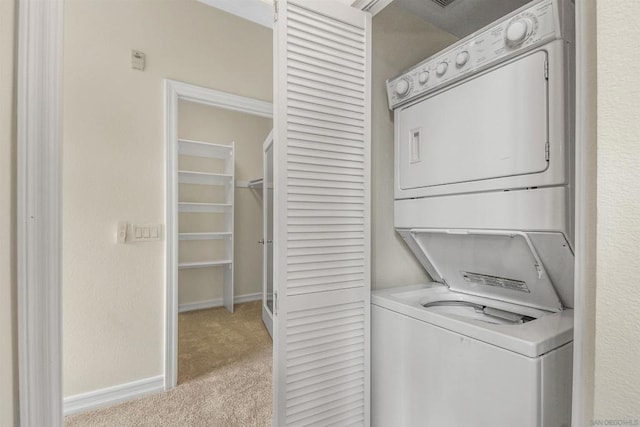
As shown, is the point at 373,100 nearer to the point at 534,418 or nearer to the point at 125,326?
the point at 534,418

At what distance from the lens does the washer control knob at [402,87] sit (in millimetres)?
1501

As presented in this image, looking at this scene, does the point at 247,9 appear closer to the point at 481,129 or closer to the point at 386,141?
the point at 386,141

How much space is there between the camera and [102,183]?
1.95 metres

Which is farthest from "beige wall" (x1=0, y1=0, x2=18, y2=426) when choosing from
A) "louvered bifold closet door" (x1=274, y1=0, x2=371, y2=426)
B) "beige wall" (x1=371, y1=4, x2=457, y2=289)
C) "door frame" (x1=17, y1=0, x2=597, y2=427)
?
"beige wall" (x1=371, y1=4, x2=457, y2=289)

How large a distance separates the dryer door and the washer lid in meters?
0.26

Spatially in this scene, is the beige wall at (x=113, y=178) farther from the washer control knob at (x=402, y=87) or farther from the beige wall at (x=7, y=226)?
the washer control knob at (x=402, y=87)

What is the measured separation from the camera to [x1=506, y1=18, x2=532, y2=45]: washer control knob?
1.03 meters

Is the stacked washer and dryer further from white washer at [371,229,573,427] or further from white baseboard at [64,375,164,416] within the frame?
white baseboard at [64,375,164,416]

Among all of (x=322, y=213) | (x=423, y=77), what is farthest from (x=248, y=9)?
(x=322, y=213)

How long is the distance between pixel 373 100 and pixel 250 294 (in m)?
3.61

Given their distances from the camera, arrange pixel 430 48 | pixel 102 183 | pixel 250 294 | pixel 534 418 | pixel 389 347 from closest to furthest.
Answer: pixel 534 418 < pixel 389 347 < pixel 430 48 < pixel 102 183 < pixel 250 294

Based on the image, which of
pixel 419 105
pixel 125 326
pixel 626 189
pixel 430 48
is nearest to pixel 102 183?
pixel 125 326

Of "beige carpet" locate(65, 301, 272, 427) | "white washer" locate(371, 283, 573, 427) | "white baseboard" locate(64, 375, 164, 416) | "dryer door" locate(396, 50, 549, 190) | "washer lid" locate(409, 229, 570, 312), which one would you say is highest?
"dryer door" locate(396, 50, 549, 190)

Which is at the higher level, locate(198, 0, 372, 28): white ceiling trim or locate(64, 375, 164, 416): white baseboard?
locate(198, 0, 372, 28): white ceiling trim
